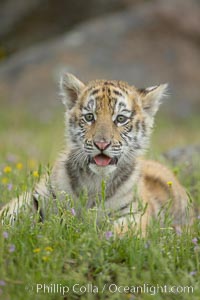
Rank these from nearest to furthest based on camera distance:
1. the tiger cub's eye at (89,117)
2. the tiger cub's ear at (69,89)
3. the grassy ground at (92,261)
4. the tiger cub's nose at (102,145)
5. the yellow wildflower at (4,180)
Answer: the grassy ground at (92,261)
the tiger cub's nose at (102,145)
the tiger cub's eye at (89,117)
the tiger cub's ear at (69,89)
the yellow wildflower at (4,180)

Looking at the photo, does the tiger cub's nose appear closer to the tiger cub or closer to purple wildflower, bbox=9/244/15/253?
the tiger cub

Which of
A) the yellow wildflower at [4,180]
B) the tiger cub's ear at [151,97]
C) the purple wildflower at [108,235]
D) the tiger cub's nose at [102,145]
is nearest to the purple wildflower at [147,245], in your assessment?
the purple wildflower at [108,235]

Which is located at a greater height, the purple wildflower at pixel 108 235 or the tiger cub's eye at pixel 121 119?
the tiger cub's eye at pixel 121 119

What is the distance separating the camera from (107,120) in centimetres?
658

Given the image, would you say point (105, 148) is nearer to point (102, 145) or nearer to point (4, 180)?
point (102, 145)

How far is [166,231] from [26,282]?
1.40 m

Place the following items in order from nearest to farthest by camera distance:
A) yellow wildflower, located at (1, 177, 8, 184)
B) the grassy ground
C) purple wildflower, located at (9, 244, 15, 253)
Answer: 1. the grassy ground
2. purple wildflower, located at (9, 244, 15, 253)
3. yellow wildflower, located at (1, 177, 8, 184)

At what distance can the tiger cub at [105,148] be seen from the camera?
6.48m

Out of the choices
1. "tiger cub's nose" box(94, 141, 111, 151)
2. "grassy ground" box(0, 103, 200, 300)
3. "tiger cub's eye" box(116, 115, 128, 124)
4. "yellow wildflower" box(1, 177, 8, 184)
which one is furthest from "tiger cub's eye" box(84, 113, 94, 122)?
"yellow wildflower" box(1, 177, 8, 184)

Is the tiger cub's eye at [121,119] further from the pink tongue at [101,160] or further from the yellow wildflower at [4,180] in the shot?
the yellow wildflower at [4,180]

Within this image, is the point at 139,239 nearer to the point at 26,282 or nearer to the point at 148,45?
the point at 26,282

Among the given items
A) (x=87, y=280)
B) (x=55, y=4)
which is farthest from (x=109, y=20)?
(x=87, y=280)

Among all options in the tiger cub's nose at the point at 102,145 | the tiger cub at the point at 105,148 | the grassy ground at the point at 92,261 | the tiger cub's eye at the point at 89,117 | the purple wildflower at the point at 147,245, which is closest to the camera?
the grassy ground at the point at 92,261

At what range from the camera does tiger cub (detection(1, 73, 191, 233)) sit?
648 centimetres
